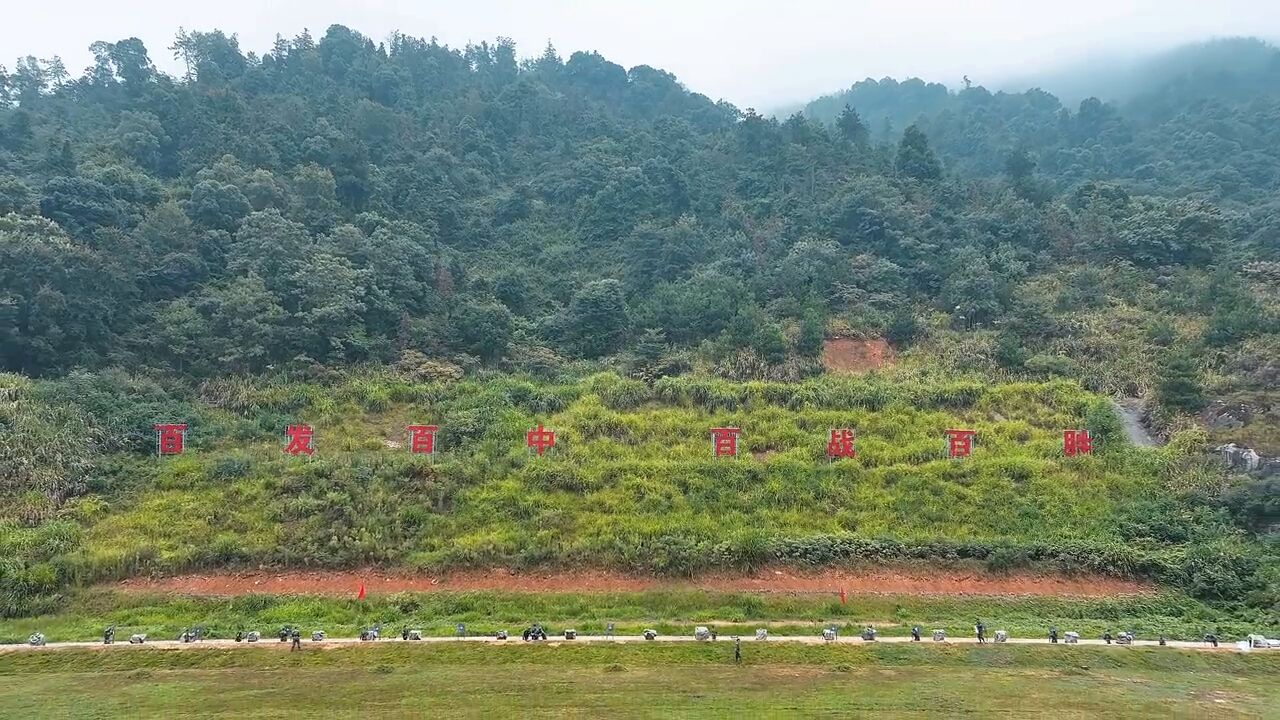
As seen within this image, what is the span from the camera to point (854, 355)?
3156 cm

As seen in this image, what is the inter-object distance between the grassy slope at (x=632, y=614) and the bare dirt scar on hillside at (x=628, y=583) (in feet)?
1.20

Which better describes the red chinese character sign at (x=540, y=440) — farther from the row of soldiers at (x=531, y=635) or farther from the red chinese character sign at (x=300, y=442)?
the row of soldiers at (x=531, y=635)

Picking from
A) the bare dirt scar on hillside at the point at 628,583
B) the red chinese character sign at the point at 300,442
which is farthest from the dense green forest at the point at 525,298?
the red chinese character sign at the point at 300,442

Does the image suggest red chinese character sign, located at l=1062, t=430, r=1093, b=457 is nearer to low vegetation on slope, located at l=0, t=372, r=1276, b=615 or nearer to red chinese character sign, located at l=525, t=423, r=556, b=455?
low vegetation on slope, located at l=0, t=372, r=1276, b=615

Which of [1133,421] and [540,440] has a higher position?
[1133,421]

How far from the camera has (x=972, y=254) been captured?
36.1 metres

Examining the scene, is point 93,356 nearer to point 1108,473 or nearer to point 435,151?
point 435,151

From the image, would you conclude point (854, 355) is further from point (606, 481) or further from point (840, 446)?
point (606, 481)

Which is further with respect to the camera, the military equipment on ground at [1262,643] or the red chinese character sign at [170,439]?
the red chinese character sign at [170,439]

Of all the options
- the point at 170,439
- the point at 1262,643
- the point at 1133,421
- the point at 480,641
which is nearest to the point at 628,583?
the point at 480,641

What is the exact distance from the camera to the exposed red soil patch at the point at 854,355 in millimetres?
30734

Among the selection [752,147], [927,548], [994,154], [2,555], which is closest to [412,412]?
[2,555]

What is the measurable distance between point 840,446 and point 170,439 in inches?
822

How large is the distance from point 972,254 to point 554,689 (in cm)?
3013
